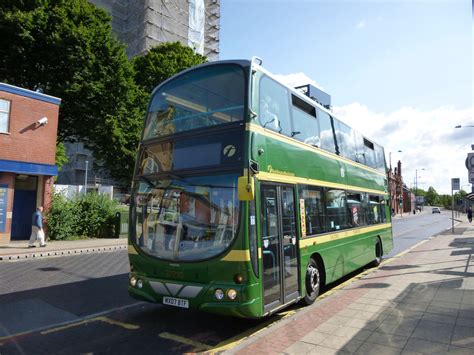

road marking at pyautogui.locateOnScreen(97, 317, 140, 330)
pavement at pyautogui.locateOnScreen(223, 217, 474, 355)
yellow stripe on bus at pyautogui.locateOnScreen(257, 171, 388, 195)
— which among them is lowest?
road marking at pyautogui.locateOnScreen(97, 317, 140, 330)

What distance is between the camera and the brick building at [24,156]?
55.1ft

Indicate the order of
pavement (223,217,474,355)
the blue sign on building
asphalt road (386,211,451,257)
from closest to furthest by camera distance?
pavement (223,217,474,355) → the blue sign on building → asphalt road (386,211,451,257)

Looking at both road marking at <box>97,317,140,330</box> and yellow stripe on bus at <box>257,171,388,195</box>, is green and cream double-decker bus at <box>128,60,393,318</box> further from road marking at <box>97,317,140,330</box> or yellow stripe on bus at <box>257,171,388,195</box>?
road marking at <box>97,317,140,330</box>

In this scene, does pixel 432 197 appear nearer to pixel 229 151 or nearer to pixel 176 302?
pixel 229 151

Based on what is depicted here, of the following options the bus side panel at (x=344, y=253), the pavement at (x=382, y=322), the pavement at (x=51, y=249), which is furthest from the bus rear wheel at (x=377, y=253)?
the pavement at (x=51, y=249)

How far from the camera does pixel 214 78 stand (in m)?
6.17

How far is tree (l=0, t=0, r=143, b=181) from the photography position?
75.3ft

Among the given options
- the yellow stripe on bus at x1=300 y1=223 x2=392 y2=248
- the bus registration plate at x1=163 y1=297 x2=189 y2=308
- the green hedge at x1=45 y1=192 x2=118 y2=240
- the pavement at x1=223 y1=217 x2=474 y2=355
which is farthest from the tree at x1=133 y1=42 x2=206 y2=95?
the bus registration plate at x1=163 y1=297 x2=189 y2=308

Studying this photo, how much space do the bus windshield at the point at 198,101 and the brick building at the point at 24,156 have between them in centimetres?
1334

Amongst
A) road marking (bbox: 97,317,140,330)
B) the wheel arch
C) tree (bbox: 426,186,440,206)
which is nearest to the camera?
road marking (bbox: 97,317,140,330)

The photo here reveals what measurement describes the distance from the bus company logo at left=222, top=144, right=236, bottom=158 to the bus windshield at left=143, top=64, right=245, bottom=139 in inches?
17.2

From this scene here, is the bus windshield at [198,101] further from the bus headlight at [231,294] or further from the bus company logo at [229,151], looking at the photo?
the bus headlight at [231,294]

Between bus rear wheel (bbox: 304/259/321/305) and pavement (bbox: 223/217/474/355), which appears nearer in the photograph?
pavement (bbox: 223/217/474/355)

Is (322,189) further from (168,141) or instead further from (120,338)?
(120,338)
